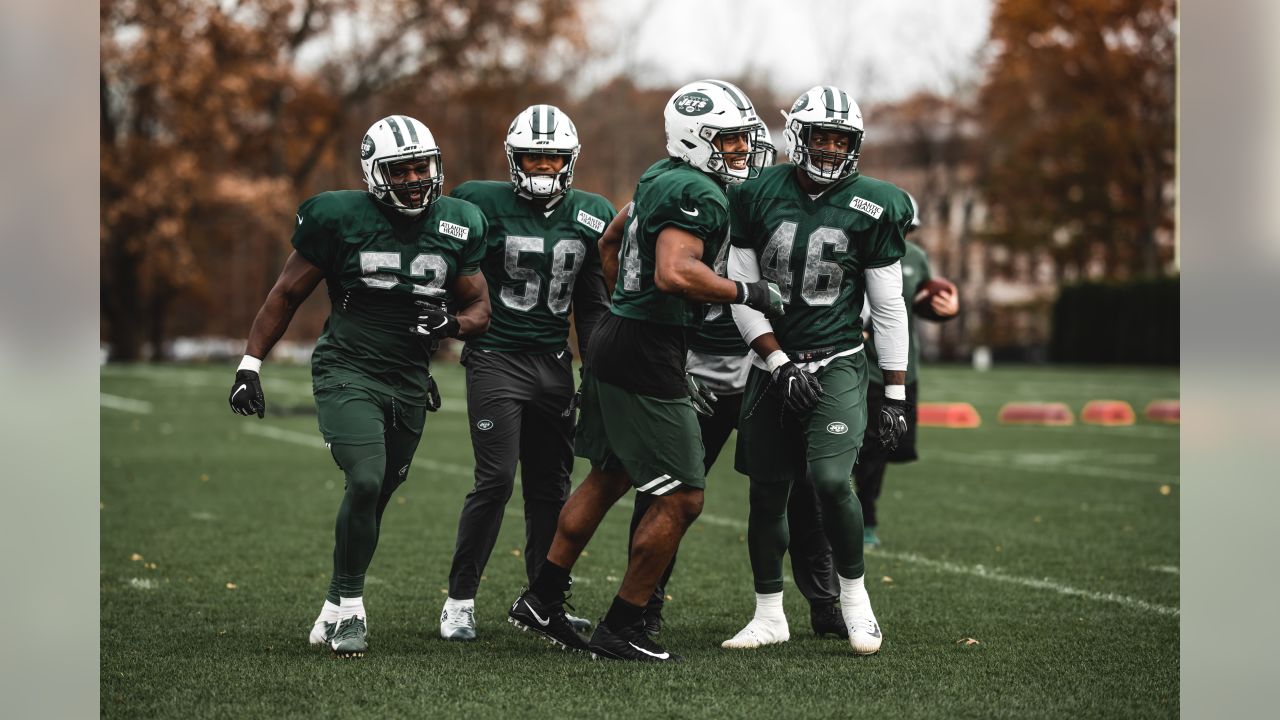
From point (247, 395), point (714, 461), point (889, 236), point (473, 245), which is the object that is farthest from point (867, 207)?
point (247, 395)

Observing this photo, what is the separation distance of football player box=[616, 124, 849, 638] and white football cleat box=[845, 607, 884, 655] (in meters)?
0.24

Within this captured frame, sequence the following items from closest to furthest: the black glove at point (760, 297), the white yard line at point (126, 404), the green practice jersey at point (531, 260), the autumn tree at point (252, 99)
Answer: the black glove at point (760, 297)
the green practice jersey at point (531, 260)
the white yard line at point (126, 404)
the autumn tree at point (252, 99)

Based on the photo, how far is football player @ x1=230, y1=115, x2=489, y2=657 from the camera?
18.3ft

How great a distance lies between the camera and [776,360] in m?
5.47

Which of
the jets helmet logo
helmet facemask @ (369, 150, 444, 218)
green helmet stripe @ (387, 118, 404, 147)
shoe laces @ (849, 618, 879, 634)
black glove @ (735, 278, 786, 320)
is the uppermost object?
the jets helmet logo

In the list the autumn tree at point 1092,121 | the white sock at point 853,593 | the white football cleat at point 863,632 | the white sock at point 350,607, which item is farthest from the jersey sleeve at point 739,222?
the autumn tree at point 1092,121

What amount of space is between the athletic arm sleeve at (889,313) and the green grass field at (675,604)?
111 cm

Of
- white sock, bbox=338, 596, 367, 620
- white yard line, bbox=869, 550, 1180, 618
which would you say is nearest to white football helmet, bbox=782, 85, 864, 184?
white sock, bbox=338, 596, 367, 620

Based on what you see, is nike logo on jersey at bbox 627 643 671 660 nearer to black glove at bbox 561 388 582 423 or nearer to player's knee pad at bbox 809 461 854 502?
player's knee pad at bbox 809 461 854 502

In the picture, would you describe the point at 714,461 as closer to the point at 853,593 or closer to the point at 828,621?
the point at 828,621

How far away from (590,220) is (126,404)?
1640cm

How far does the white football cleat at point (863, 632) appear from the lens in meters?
5.51

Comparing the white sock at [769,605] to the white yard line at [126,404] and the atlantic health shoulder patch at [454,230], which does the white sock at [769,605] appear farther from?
the white yard line at [126,404]
